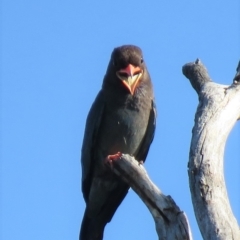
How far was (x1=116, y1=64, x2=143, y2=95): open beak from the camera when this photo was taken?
8266 millimetres

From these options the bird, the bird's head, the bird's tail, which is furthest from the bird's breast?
the bird's tail

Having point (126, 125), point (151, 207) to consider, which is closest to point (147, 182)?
point (151, 207)

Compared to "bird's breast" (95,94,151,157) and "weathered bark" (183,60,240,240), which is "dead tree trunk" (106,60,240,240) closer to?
"weathered bark" (183,60,240,240)

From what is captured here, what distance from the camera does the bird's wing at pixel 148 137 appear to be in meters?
8.64

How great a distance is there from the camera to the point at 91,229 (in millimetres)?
8641

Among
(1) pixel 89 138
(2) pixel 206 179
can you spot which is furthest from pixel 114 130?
(2) pixel 206 179

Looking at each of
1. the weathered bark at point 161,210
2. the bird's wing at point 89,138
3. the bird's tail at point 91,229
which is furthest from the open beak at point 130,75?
the weathered bark at point 161,210

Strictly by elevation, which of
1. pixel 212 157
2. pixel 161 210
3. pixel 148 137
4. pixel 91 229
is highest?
pixel 148 137

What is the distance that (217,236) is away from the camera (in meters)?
5.54

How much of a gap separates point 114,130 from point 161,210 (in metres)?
2.69

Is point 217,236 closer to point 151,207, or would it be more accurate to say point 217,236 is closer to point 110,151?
point 151,207

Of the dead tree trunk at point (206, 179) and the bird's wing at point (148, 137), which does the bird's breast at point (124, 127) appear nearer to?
the bird's wing at point (148, 137)

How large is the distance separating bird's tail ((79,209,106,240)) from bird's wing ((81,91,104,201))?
0.37 meters

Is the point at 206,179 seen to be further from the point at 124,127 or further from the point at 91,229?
the point at 91,229
